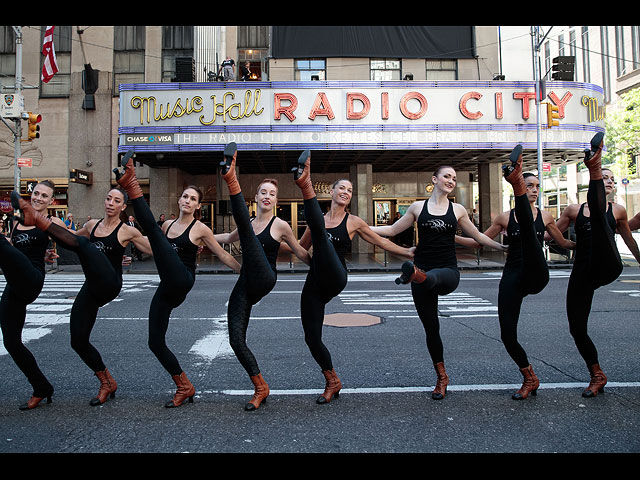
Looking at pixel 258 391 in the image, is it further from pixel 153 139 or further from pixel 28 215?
pixel 153 139

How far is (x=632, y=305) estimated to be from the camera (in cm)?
972

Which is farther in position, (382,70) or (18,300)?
(382,70)

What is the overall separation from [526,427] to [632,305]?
7363 mm

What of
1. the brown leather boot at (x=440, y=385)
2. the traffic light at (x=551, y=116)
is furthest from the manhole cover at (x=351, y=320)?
the traffic light at (x=551, y=116)

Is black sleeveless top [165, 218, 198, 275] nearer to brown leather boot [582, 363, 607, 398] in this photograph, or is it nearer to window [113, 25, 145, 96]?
brown leather boot [582, 363, 607, 398]

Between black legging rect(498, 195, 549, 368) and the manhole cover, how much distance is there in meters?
3.64

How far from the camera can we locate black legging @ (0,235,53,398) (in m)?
4.29

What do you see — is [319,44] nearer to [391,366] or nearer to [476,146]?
[476,146]

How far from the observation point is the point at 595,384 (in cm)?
470

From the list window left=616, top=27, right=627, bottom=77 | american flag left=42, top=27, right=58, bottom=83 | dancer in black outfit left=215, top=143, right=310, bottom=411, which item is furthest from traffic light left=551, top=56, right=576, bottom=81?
window left=616, top=27, right=627, bottom=77

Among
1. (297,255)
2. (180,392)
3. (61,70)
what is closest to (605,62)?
(61,70)

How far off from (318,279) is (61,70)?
2736 centimetres

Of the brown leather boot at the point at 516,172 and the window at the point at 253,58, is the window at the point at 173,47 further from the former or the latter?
the brown leather boot at the point at 516,172
